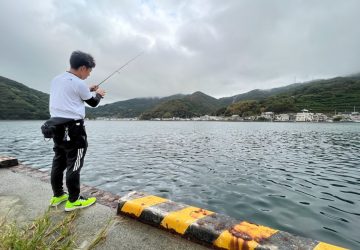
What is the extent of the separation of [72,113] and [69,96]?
300mm

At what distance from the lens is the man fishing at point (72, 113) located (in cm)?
397

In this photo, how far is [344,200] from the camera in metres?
8.07

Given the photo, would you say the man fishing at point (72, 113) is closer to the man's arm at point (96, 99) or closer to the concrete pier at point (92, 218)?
the man's arm at point (96, 99)

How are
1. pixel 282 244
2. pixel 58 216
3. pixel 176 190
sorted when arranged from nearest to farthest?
pixel 282 244, pixel 58 216, pixel 176 190

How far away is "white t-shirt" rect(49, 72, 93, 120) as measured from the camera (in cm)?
397

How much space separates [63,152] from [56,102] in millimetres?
951

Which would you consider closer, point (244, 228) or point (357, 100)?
point (244, 228)

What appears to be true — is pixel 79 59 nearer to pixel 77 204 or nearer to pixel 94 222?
pixel 77 204

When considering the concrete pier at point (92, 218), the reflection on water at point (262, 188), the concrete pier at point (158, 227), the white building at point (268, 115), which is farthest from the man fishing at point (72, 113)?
the white building at point (268, 115)

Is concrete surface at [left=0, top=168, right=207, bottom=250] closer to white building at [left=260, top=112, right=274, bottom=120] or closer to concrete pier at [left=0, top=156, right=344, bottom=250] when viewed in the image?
concrete pier at [left=0, top=156, right=344, bottom=250]

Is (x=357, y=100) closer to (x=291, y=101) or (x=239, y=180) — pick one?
(x=291, y=101)

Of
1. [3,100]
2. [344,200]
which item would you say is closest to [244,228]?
[344,200]

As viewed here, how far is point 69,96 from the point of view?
4004 mm

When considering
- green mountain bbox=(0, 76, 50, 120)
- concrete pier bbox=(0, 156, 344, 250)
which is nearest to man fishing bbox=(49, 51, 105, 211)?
concrete pier bbox=(0, 156, 344, 250)
